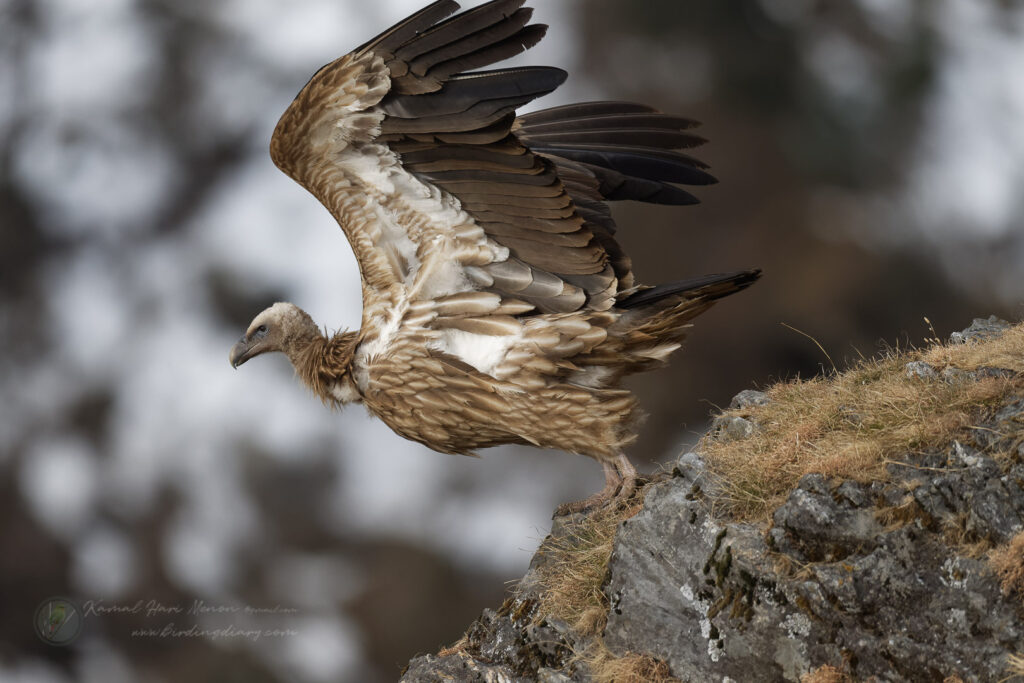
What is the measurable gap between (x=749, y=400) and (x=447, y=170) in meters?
2.17

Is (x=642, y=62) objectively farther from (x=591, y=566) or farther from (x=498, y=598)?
(x=591, y=566)

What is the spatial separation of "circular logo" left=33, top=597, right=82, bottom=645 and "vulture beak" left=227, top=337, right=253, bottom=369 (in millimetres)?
9654

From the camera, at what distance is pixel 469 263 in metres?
5.98

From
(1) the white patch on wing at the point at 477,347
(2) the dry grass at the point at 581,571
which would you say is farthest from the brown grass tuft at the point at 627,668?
(1) the white patch on wing at the point at 477,347

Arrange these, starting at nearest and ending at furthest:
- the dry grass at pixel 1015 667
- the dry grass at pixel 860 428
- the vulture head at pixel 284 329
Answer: the dry grass at pixel 1015 667 < the dry grass at pixel 860 428 < the vulture head at pixel 284 329

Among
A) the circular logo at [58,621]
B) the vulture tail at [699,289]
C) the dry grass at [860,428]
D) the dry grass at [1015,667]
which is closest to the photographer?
the dry grass at [1015,667]

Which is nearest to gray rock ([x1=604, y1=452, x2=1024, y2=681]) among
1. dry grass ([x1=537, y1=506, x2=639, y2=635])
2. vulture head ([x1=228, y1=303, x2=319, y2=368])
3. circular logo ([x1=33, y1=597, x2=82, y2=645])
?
dry grass ([x1=537, y1=506, x2=639, y2=635])

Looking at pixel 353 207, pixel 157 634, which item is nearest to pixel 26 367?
pixel 157 634

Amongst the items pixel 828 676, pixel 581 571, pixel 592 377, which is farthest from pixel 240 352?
pixel 828 676

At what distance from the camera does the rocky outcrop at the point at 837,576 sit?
4031 millimetres

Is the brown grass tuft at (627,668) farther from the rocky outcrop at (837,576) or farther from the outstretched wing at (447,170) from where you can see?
the outstretched wing at (447,170)

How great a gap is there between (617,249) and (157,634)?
1297 centimetres

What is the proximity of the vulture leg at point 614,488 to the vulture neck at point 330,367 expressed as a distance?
148 cm

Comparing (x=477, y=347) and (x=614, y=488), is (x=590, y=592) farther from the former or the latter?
(x=477, y=347)
